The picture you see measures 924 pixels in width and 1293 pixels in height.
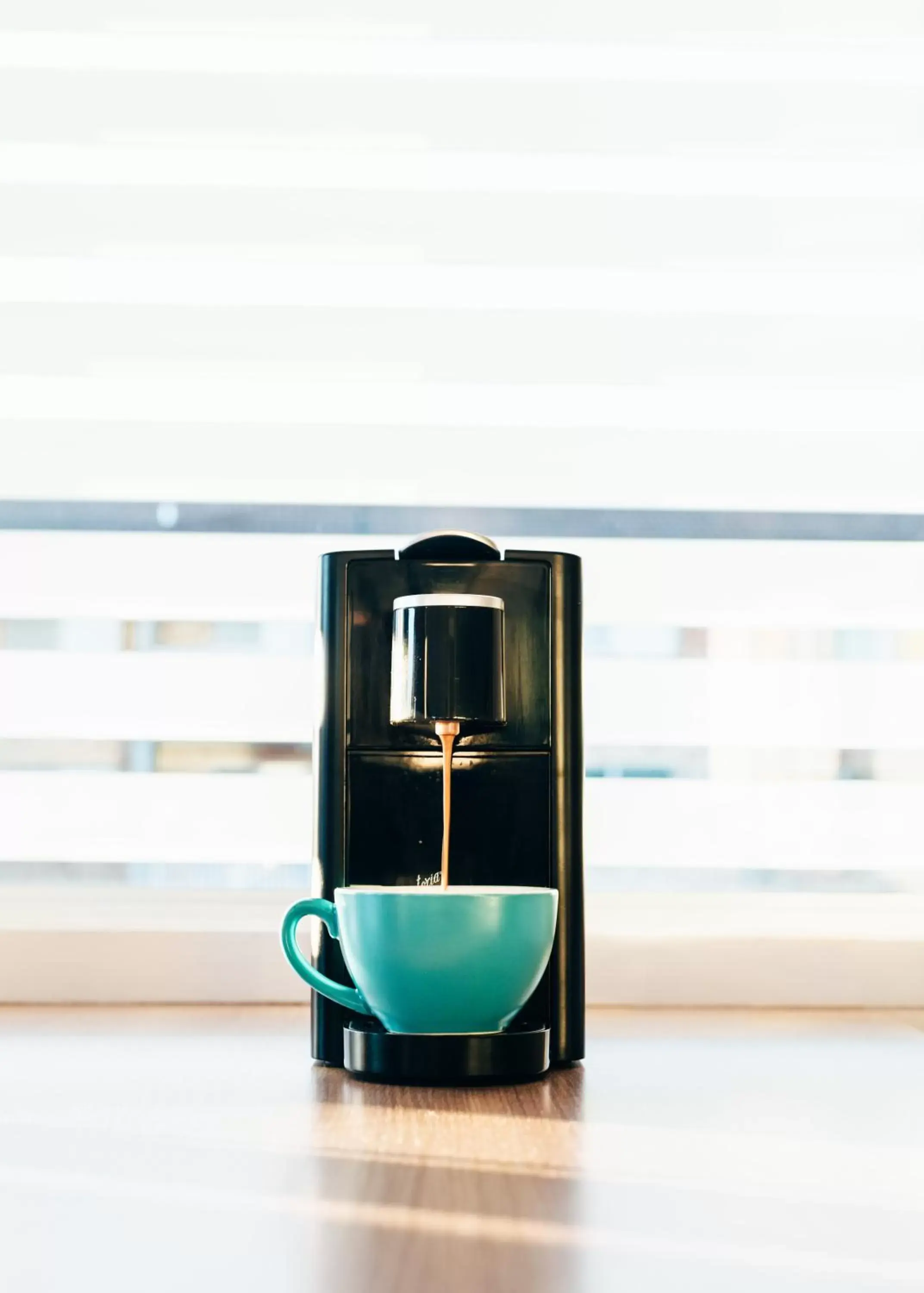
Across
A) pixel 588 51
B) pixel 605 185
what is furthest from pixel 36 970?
pixel 588 51

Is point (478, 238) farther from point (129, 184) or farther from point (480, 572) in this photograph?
point (480, 572)

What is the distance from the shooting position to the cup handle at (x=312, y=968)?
88 cm

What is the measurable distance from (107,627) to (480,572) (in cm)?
50

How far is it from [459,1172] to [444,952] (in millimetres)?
203

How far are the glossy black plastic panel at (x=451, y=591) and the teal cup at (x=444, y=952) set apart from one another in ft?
0.37

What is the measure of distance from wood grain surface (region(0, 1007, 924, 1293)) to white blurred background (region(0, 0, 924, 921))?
0.37 m

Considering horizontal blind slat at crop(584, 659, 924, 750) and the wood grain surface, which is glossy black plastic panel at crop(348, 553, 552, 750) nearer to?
the wood grain surface

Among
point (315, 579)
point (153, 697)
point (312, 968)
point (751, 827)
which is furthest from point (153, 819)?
point (751, 827)

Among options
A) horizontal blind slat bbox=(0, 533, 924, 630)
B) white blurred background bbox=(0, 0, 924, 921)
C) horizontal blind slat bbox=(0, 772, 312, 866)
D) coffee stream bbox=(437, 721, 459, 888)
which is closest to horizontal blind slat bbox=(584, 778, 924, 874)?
white blurred background bbox=(0, 0, 924, 921)

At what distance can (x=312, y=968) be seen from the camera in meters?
0.90

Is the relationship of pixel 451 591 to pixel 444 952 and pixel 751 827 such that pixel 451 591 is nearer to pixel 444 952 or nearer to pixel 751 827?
pixel 444 952

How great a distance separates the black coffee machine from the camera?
0.90m

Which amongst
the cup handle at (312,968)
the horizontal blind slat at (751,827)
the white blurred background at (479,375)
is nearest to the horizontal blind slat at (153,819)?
the white blurred background at (479,375)

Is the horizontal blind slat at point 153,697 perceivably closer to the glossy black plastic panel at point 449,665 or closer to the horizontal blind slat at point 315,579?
the horizontal blind slat at point 315,579
